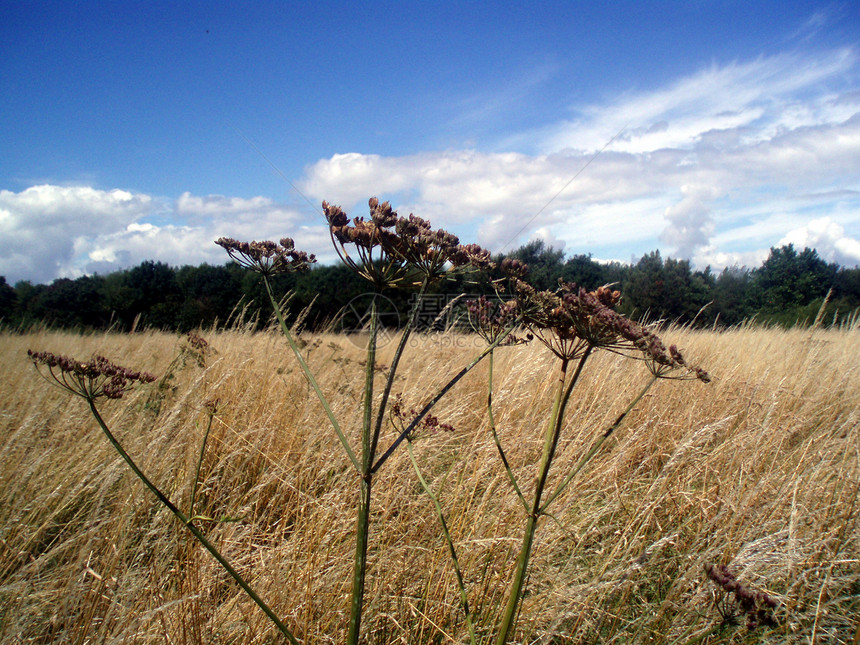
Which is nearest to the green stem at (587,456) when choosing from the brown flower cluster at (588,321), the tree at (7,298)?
the brown flower cluster at (588,321)

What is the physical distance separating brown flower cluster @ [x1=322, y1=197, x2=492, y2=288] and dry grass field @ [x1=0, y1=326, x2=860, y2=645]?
1.01m

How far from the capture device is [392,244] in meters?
1.27

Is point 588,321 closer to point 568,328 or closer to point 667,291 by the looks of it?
point 568,328

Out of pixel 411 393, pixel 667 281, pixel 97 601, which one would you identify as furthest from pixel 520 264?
pixel 667 281

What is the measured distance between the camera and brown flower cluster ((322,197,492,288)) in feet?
4.15

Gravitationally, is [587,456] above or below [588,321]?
below

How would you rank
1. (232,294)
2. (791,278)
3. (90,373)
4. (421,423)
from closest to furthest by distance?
(90,373)
(421,423)
(232,294)
(791,278)

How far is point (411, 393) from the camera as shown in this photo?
12.5 feet

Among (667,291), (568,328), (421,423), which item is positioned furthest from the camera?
(667,291)

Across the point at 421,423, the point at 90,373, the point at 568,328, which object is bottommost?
the point at 421,423

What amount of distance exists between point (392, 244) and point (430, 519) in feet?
6.00

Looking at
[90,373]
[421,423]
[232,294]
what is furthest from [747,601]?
[232,294]

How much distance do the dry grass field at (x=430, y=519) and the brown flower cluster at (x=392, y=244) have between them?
101 centimetres

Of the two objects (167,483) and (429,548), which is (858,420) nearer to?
(429,548)
